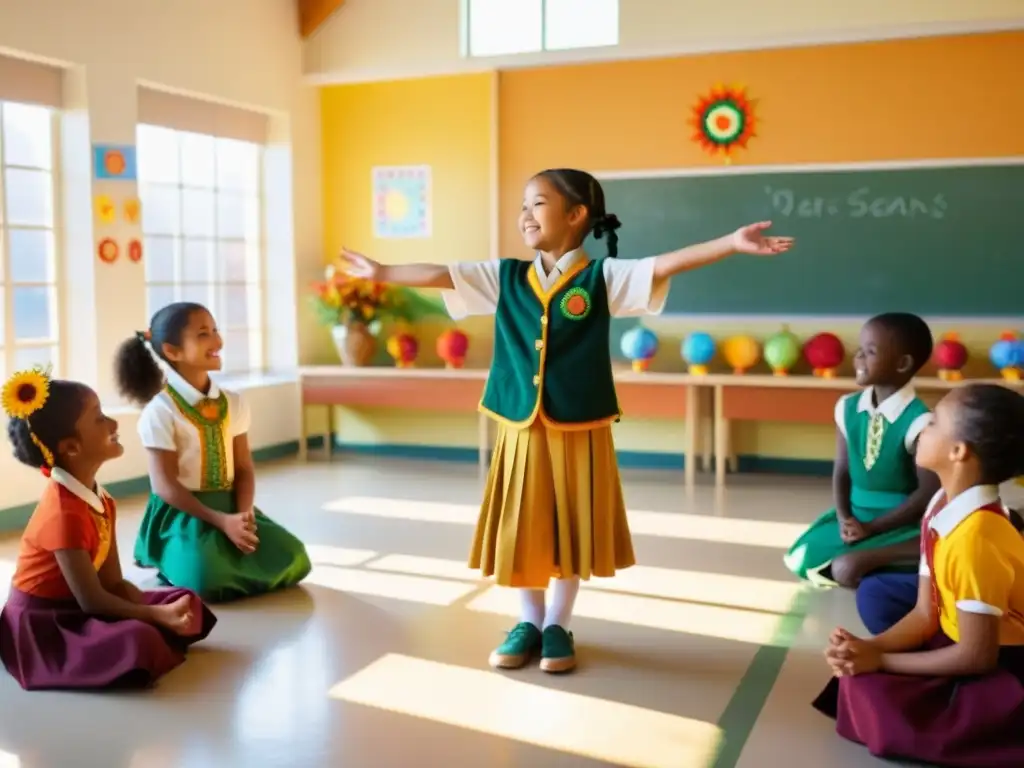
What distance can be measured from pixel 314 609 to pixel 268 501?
1816mm

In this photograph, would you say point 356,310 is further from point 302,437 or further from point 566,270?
point 566,270

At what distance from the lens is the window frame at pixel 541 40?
236 inches

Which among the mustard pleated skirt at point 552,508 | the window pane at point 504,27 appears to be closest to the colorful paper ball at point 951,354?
the window pane at point 504,27

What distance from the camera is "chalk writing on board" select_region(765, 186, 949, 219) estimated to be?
222 inches

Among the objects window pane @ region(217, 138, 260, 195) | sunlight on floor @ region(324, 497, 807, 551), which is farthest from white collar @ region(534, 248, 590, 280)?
window pane @ region(217, 138, 260, 195)

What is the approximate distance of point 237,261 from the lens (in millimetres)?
6562

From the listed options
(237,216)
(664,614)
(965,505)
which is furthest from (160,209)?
(965,505)

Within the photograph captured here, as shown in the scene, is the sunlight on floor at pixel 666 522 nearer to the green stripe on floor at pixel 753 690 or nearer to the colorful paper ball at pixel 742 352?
the green stripe on floor at pixel 753 690

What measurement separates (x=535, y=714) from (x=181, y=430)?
1.59 m

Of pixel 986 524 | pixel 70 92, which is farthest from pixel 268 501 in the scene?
pixel 986 524

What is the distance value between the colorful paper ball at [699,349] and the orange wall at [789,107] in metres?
0.97

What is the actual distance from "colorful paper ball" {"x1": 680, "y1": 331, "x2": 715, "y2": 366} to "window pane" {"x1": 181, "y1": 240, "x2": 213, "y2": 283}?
2.75 meters

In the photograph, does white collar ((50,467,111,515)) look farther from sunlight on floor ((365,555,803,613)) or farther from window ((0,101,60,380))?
window ((0,101,60,380))

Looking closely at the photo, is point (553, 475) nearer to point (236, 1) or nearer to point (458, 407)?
point (458, 407)
